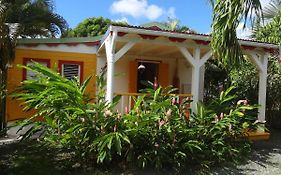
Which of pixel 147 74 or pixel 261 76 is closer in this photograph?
pixel 261 76

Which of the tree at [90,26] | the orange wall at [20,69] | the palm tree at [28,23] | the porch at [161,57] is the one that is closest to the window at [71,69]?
the orange wall at [20,69]

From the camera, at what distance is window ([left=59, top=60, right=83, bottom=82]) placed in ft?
38.5

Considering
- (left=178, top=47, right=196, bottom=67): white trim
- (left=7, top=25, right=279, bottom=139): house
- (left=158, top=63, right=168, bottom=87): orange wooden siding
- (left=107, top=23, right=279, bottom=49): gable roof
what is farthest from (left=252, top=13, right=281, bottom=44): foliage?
(left=178, top=47, right=196, bottom=67): white trim

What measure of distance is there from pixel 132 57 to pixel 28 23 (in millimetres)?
4362

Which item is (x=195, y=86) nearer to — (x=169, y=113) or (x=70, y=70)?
(x=169, y=113)

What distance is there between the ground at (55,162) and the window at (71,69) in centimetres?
333

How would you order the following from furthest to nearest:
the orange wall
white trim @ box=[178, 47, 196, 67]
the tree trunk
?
the orange wall
the tree trunk
white trim @ box=[178, 47, 196, 67]

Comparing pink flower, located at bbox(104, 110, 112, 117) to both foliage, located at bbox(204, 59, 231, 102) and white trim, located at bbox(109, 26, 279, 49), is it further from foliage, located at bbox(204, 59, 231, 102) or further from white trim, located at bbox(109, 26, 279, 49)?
foliage, located at bbox(204, 59, 231, 102)

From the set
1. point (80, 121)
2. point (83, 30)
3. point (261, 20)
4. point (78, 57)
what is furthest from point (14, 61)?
point (83, 30)

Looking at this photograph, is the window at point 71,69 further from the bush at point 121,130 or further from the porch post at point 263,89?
the porch post at point 263,89

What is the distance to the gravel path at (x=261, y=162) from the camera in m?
7.39

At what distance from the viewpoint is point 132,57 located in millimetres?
12742

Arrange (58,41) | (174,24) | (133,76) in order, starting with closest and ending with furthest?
1. (58,41)
2. (133,76)
3. (174,24)

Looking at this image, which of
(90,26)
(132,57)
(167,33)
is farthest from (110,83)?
(90,26)
